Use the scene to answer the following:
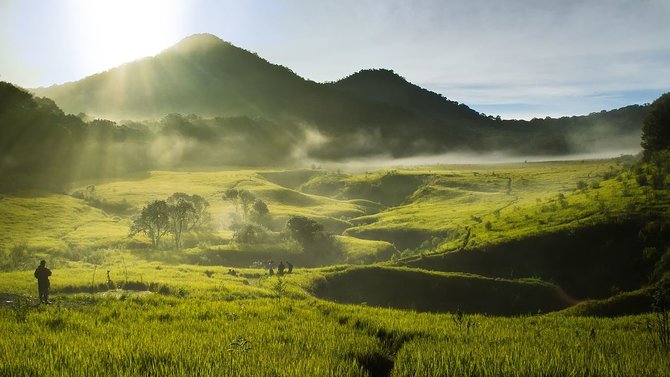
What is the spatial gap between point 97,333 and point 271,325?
200 inches

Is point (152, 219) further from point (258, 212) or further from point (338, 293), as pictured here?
point (338, 293)

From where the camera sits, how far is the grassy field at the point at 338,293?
1030cm

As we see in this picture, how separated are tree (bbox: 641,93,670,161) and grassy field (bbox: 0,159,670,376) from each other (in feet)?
42.2

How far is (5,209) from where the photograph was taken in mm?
104500

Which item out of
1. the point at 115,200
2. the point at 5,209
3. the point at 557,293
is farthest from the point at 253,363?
the point at 115,200

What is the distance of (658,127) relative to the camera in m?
105

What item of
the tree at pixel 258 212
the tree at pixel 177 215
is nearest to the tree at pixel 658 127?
the tree at pixel 258 212

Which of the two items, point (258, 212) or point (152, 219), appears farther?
point (258, 212)

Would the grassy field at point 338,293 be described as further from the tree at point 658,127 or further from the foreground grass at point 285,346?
the tree at point 658,127

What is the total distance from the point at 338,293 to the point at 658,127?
287 feet

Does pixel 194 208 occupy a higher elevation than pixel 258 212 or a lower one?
higher

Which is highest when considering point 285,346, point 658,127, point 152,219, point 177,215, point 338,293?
point 658,127

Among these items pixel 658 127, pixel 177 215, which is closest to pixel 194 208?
pixel 177 215

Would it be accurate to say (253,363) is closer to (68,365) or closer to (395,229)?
(68,365)
